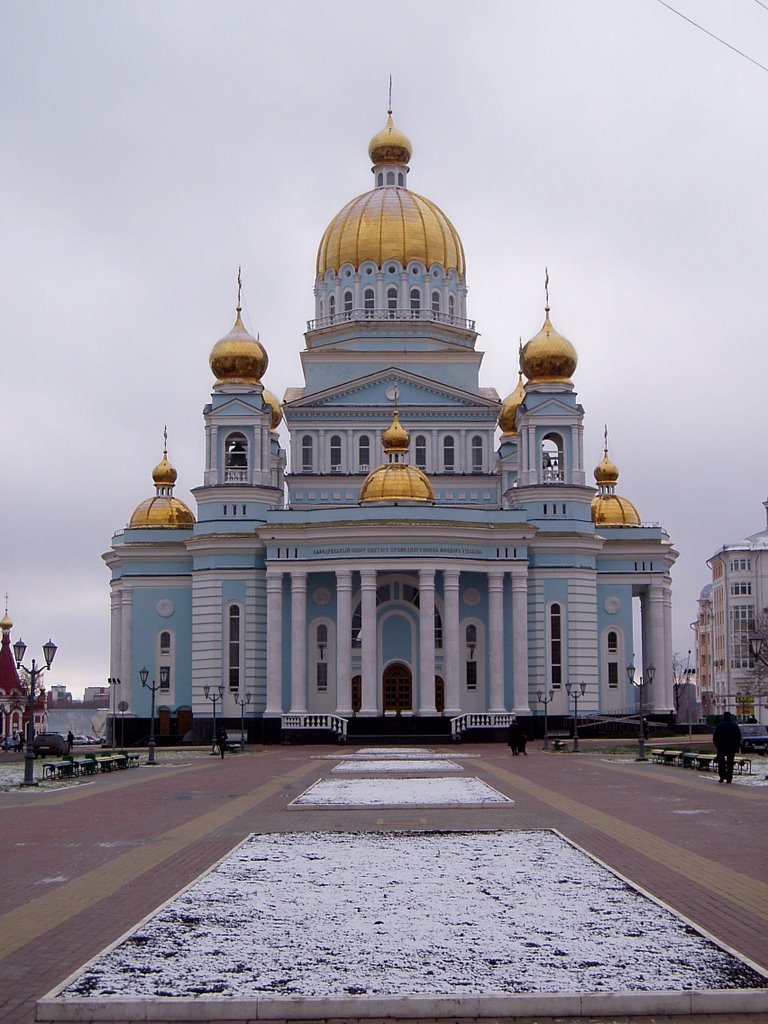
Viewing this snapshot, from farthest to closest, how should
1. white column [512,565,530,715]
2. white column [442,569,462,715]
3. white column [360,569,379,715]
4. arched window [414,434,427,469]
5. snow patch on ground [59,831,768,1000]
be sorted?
arched window [414,434,427,469] → white column [512,565,530,715] → white column [442,569,462,715] → white column [360,569,379,715] → snow patch on ground [59,831,768,1000]

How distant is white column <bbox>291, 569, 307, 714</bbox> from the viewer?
194 feet

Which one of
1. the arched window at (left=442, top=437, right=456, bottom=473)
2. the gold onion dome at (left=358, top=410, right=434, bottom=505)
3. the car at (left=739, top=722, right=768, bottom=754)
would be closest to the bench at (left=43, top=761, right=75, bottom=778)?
the car at (left=739, top=722, right=768, bottom=754)

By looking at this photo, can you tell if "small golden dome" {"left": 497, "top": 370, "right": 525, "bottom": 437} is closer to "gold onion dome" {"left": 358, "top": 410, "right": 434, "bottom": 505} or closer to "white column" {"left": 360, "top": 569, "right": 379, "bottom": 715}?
"gold onion dome" {"left": 358, "top": 410, "right": 434, "bottom": 505}

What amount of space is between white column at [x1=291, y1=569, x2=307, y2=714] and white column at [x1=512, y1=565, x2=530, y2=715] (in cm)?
902

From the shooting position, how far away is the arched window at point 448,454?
2653 inches

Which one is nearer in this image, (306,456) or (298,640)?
(298,640)

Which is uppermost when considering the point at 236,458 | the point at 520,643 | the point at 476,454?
the point at 476,454

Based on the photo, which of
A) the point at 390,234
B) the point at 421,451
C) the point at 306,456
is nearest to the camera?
the point at 306,456

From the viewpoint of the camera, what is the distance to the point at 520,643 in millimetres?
59625

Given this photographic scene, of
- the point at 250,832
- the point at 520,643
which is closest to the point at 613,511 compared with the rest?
the point at 520,643

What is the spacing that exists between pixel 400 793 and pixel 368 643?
106 feet

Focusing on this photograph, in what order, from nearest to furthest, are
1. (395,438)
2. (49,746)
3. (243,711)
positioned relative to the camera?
(49,746) → (243,711) → (395,438)

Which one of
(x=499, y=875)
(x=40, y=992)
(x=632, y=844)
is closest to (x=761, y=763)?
(x=632, y=844)

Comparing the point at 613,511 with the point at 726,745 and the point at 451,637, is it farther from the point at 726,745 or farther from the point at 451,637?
the point at 726,745
